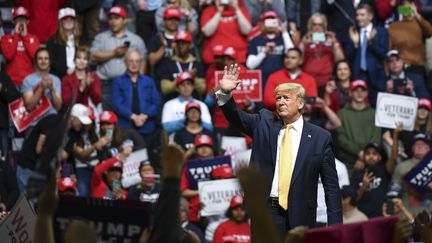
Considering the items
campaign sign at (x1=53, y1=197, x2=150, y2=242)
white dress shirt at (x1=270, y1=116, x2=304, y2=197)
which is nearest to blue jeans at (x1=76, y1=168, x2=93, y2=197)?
white dress shirt at (x1=270, y1=116, x2=304, y2=197)

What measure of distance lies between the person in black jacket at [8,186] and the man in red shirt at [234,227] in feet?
8.18

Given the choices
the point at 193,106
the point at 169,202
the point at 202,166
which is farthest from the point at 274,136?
the point at 193,106

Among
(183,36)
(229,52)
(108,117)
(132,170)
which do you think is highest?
(183,36)

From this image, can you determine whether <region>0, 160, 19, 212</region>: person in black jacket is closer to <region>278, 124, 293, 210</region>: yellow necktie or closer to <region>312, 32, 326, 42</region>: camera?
<region>312, 32, 326, 42</region>: camera

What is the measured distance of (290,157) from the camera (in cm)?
1035

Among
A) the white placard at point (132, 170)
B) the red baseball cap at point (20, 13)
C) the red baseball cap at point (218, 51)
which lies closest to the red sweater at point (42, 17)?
the red baseball cap at point (20, 13)

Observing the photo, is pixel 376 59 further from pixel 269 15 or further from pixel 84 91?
pixel 84 91

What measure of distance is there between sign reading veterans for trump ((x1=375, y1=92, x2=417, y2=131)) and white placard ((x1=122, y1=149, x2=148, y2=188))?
3300 mm

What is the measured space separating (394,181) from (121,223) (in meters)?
10.9

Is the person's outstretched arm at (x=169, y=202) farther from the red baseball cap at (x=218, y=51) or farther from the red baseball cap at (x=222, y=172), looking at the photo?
the red baseball cap at (x=218, y=51)

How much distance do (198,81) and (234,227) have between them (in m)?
3.59

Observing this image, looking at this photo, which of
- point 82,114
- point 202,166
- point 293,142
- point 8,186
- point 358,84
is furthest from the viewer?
point 358,84

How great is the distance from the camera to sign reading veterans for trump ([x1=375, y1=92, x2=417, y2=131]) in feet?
57.3

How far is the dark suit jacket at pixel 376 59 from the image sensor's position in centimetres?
1866
